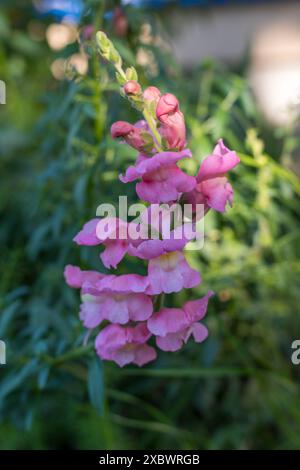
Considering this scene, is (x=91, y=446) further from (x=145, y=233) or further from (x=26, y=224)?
(x=145, y=233)

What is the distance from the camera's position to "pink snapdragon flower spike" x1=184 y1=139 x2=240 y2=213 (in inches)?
29.9

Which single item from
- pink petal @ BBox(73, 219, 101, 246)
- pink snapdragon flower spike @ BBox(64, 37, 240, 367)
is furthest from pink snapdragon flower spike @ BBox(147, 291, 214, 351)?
pink petal @ BBox(73, 219, 101, 246)

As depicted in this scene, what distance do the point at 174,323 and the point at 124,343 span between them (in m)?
0.06

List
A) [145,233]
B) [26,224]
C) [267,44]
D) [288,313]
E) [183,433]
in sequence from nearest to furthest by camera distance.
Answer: [145,233] → [183,433] → [288,313] → [26,224] → [267,44]

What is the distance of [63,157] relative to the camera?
1273 mm

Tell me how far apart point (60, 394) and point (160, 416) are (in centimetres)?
17

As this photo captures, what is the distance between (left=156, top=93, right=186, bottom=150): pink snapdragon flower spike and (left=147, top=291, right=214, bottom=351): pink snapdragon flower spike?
6.4 inches

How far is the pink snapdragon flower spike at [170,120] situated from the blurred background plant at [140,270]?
1.13ft

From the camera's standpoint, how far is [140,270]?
3.77ft

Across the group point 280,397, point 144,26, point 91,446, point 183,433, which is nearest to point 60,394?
point 91,446

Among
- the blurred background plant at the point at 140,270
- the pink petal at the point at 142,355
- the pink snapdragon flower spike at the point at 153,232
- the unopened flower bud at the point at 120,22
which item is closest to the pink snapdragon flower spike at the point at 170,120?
the pink snapdragon flower spike at the point at 153,232

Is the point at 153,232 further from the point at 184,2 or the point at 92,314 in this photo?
the point at 184,2

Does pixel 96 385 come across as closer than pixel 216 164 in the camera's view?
No

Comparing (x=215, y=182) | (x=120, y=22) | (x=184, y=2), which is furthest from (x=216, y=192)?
(x=184, y=2)
